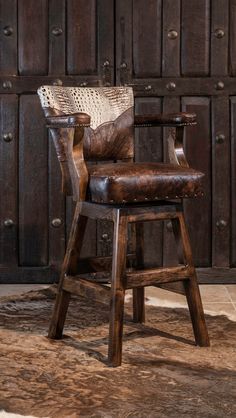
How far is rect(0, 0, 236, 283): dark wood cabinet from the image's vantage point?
143 inches

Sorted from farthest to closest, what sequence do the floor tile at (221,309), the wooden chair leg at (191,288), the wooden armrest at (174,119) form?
the floor tile at (221,309) → the wooden armrest at (174,119) → the wooden chair leg at (191,288)

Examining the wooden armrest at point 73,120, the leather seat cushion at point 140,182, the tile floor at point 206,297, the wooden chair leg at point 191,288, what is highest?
the wooden armrest at point 73,120

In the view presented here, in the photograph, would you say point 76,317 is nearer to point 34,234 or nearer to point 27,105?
point 34,234

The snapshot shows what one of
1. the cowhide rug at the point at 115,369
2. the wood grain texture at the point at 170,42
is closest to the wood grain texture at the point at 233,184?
the wood grain texture at the point at 170,42

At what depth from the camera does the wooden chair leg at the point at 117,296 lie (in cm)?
239

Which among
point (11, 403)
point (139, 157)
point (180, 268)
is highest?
point (139, 157)

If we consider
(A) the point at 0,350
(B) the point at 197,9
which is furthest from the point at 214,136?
(A) the point at 0,350

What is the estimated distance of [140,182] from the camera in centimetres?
238

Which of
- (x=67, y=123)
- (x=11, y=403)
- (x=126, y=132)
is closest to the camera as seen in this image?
(x=11, y=403)

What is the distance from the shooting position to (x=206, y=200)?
3.71 m

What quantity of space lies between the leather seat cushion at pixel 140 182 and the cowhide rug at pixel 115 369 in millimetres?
560

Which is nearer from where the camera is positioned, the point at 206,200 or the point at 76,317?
the point at 76,317

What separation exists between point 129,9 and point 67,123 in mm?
1407

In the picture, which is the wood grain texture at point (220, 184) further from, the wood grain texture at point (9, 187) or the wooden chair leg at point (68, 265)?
the wooden chair leg at point (68, 265)
